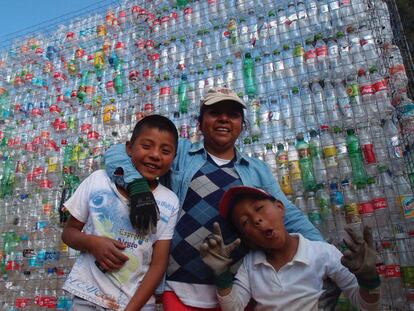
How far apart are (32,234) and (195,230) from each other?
3294 millimetres

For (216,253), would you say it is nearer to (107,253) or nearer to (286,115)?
(107,253)

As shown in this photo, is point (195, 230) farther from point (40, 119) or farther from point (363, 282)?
point (40, 119)

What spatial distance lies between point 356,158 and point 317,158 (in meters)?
0.29

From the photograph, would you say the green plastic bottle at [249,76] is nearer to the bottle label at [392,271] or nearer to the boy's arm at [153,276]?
the bottle label at [392,271]

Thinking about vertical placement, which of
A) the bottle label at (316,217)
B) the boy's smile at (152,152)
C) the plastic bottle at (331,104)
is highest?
the plastic bottle at (331,104)

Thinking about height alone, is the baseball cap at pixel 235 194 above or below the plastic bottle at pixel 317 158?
below

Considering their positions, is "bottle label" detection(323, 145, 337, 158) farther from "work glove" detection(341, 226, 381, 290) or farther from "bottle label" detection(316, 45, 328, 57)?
"work glove" detection(341, 226, 381, 290)

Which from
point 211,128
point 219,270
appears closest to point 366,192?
point 211,128

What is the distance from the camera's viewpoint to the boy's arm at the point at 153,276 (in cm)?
101

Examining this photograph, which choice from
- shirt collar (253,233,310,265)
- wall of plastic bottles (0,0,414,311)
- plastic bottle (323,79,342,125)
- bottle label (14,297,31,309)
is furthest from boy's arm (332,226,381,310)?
bottle label (14,297,31,309)

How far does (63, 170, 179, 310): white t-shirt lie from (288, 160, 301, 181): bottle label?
1855mm

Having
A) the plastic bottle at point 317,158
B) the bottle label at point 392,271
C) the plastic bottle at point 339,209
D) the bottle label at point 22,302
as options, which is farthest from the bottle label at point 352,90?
the bottle label at point 22,302

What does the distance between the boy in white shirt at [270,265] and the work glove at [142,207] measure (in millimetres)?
175

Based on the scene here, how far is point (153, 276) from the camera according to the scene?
106 centimetres
